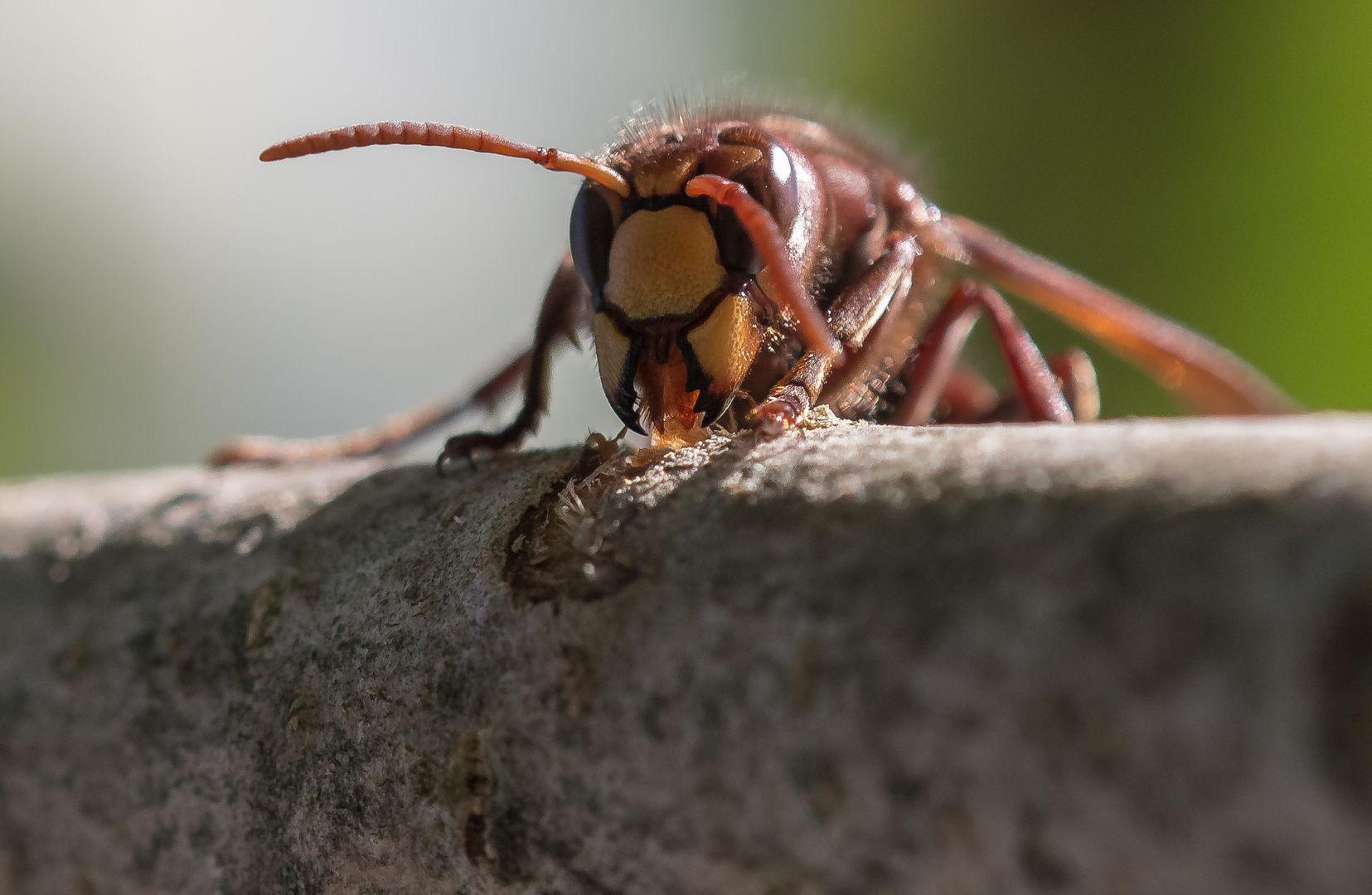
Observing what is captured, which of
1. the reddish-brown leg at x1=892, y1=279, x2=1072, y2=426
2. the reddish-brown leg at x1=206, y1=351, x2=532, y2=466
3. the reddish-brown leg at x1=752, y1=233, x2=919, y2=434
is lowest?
the reddish-brown leg at x1=206, y1=351, x2=532, y2=466

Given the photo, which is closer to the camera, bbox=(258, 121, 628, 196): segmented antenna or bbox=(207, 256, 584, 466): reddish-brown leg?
bbox=(258, 121, 628, 196): segmented antenna

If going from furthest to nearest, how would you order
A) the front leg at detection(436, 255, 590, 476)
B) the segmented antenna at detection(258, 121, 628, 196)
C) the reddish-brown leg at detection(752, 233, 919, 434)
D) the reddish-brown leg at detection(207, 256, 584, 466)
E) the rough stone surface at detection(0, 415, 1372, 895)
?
1. the reddish-brown leg at detection(207, 256, 584, 466)
2. the front leg at detection(436, 255, 590, 476)
3. the segmented antenna at detection(258, 121, 628, 196)
4. the reddish-brown leg at detection(752, 233, 919, 434)
5. the rough stone surface at detection(0, 415, 1372, 895)

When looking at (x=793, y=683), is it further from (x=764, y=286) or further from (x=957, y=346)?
(x=957, y=346)

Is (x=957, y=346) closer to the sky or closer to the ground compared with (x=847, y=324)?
closer to the ground

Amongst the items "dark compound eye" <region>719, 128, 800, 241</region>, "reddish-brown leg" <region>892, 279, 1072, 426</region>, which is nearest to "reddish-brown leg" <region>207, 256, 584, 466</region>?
"dark compound eye" <region>719, 128, 800, 241</region>

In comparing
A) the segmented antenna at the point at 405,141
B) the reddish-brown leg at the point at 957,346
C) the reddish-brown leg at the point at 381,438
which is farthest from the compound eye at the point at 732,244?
the reddish-brown leg at the point at 381,438

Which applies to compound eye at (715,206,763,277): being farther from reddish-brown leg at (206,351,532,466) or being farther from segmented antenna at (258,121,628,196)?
reddish-brown leg at (206,351,532,466)

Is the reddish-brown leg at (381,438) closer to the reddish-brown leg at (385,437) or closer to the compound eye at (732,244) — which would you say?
the reddish-brown leg at (385,437)

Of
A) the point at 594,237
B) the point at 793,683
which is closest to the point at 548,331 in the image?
the point at 594,237

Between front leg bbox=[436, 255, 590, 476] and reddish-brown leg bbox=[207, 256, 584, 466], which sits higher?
front leg bbox=[436, 255, 590, 476]
